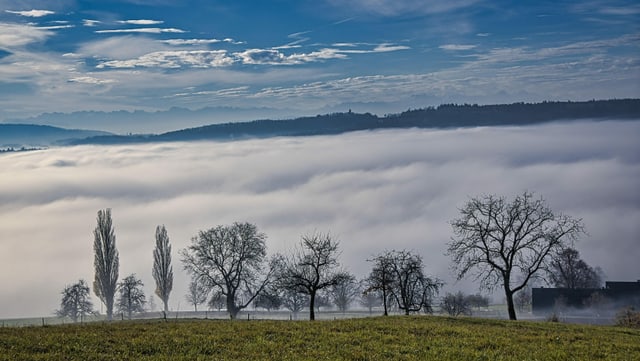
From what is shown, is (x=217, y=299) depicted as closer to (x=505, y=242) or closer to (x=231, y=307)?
(x=231, y=307)

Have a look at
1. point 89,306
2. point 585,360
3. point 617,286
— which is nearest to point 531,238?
point 585,360

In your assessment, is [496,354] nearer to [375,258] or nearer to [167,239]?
[375,258]

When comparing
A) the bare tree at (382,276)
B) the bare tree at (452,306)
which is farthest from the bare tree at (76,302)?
the bare tree at (382,276)

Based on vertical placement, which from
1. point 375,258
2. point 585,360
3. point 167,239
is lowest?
point 585,360

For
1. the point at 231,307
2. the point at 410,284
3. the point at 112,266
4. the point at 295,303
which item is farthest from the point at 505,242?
the point at 112,266

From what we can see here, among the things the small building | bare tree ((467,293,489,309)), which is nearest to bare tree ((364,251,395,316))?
the small building

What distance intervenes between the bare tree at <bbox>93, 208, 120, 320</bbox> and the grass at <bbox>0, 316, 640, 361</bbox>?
96689mm

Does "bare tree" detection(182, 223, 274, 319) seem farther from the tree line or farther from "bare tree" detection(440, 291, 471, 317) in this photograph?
"bare tree" detection(440, 291, 471, 317)

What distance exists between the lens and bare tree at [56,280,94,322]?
127500 millimetres

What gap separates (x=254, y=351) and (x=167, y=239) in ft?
355

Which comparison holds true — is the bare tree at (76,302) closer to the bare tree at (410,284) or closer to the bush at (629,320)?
the bare tree at (410,284)

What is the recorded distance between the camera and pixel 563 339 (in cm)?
2964

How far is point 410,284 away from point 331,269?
8.18 meters

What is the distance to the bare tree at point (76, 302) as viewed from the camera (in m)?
128
